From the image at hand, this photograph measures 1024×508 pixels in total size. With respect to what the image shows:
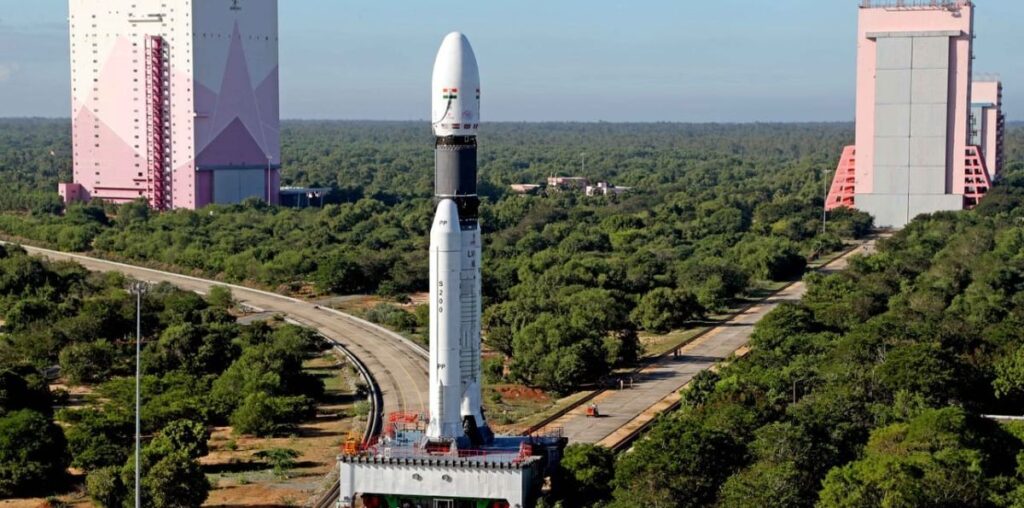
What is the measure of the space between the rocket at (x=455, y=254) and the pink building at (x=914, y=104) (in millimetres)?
80507

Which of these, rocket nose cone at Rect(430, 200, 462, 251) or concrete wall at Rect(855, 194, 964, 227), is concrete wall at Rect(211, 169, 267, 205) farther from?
rocket nose cone at Rect(430, 200, 462, 251)

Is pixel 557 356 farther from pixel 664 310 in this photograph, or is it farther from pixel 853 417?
pixel 853 417

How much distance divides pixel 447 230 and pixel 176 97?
85921mm

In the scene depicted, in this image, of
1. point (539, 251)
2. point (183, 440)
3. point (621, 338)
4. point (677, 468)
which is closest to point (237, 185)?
point (539, 251)

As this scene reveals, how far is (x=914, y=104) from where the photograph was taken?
113562 millimetres

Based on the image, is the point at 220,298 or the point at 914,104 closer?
the point at 220,298

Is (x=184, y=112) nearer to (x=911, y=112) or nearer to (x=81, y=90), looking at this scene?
(x=81, y=90)

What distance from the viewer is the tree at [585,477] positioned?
122 feet

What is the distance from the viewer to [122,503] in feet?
123

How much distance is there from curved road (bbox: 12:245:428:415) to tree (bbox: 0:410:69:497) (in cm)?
1292

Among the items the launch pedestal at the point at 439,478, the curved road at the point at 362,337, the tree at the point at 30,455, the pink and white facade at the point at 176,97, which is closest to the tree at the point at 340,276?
the curved road at the point at 362,337

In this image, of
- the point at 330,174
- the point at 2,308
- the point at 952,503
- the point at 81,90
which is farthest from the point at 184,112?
the point at 952,503

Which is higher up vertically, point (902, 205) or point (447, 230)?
point (447, 230)

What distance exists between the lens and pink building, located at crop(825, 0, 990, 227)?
11269cm
